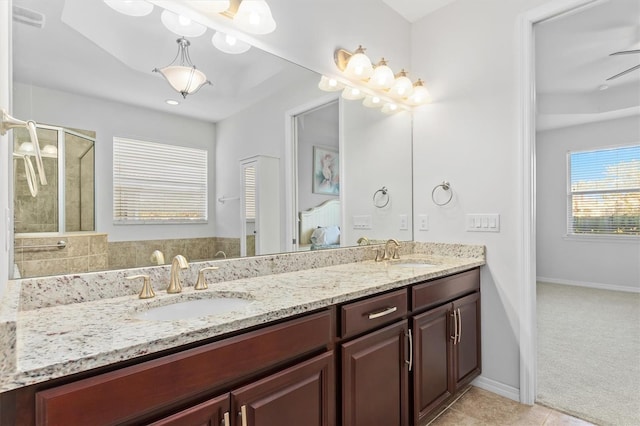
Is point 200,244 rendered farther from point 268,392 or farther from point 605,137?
point 605,137

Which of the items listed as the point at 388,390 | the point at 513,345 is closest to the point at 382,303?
the point at 388,390

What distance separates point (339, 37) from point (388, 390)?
200 centimetres

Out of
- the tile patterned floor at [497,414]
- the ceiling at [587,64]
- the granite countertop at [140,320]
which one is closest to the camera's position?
the granite countertop at [140,320]

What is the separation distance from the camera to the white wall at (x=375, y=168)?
7.51ft

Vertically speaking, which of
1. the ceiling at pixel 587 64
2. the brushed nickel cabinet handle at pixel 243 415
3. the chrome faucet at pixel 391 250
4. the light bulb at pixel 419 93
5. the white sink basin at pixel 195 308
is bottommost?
the brushed nickel cabinet handle at pixel 243 415

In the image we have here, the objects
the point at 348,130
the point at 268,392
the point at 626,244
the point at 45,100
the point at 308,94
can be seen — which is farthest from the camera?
the point at 626,244

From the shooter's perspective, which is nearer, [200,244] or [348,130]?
[200,244]

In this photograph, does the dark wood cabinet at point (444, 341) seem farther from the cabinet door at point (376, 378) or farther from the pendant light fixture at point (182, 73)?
the pendant light fixture at point (182, 73)

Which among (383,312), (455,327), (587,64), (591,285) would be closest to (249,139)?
(383,312)

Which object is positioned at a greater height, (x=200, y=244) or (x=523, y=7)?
(x=523, y=7)

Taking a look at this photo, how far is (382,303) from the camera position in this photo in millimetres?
1452

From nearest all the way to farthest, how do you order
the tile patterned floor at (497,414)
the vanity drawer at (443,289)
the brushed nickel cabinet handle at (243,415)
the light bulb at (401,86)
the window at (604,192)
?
Result: the brushed nickel cabinet handle at (243,415) < the vanity drawer at (443,289) < the tile patterned floor at (497,414) < the light bulb at (401,86) < the window at (604,192)

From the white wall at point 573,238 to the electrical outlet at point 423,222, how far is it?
4014mm

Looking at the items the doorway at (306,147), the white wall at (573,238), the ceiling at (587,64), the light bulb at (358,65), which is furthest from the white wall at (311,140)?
the white wall at (573,238)
